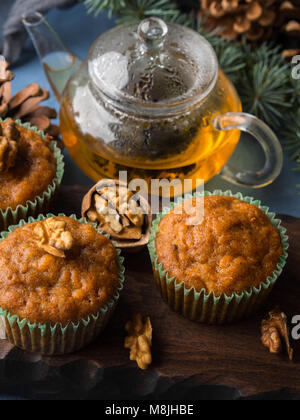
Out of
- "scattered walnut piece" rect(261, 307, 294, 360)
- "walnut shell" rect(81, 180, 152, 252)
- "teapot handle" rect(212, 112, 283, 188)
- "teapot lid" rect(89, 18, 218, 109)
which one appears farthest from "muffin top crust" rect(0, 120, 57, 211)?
"scattered walnut piece" rect(261, 307, 294, 360)

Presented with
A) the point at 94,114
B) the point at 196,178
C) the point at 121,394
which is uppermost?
the point at 94,114

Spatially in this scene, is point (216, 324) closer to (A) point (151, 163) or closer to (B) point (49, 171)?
(A) point (151, 163)

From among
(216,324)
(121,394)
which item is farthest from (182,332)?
(121,394)

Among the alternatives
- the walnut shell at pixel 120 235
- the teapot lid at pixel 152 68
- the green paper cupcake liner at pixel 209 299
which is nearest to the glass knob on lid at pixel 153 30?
the teapot lid at pixel 152 68

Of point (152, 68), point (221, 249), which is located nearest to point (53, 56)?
point (152, 68)

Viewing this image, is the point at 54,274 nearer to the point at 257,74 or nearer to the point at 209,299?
the point at 209,299

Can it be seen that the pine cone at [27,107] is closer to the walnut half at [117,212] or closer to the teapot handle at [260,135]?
the walnut half at [117,212]
